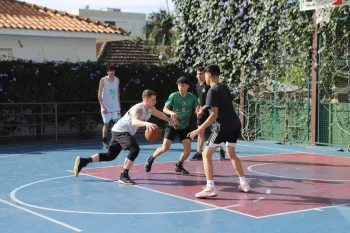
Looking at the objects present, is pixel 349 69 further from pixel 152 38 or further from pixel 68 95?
pixel 152 38

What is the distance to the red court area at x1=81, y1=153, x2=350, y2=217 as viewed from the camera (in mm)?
8094

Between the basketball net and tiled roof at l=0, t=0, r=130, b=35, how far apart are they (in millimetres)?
9339

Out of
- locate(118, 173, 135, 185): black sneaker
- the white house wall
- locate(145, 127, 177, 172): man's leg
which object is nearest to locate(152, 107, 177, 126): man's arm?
locate(145, 127, 177, 172): man's leg

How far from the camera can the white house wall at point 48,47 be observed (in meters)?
19.6

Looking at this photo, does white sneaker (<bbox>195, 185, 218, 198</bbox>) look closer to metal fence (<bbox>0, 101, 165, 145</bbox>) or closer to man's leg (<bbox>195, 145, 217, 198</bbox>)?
man's leg (<bbox>195, 145, 217, 198</bbox>)

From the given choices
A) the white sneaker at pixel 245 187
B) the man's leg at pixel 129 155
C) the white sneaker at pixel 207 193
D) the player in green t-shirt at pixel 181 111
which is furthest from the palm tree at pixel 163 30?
the white sneaker at pixel 207 193

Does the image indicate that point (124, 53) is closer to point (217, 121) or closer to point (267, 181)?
point (267, 181)

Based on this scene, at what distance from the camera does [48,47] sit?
20.5 metres

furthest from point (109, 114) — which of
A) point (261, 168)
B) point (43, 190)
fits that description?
point (43, 190)

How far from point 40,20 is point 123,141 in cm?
1259

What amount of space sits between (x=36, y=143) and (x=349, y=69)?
29.0 ft

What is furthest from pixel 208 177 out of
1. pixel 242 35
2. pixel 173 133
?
pixel 242 35

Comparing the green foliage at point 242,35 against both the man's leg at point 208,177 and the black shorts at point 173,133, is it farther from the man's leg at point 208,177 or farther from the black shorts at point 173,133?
the man's leg at point 208,177

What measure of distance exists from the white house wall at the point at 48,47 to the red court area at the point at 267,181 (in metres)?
9.35
